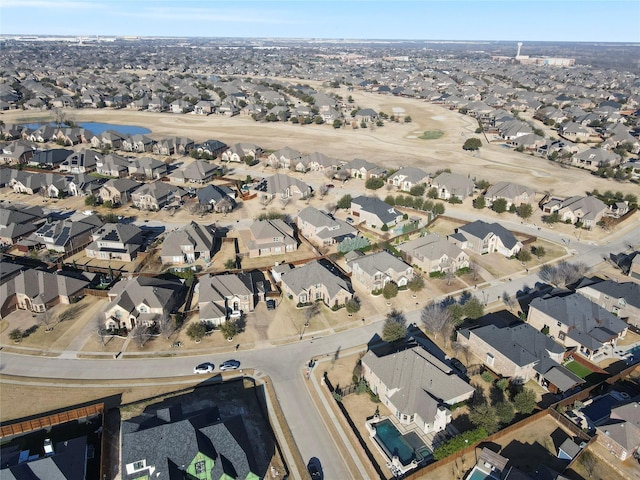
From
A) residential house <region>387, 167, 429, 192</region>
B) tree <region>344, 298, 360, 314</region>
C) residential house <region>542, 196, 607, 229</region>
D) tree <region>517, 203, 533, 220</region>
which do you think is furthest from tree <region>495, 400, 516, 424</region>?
residential house <region>387, 167, 429, 192</region>

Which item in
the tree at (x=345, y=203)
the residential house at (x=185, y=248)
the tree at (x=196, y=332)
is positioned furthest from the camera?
the tree at (x=345, y=203)

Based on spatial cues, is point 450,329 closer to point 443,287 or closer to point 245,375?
point 443,287

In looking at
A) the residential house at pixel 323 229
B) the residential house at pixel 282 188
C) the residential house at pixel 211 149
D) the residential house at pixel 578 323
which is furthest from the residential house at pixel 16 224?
the residential house at pixel 578 323

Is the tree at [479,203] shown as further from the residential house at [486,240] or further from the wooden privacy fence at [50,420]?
the wooden privacy fence at [50,420]

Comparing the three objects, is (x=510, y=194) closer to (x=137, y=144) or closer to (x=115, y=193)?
(x=115, y=193)

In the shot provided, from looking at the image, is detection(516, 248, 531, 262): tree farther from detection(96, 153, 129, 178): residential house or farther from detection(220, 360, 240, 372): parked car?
detection(96, 153, 129, 178): residential house

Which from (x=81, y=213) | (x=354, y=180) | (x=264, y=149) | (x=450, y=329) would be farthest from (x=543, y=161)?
(x=81, y=213)

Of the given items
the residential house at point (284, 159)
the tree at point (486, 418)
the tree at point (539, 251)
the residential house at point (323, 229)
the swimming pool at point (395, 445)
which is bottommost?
the swimming pool at point (395, 445)
